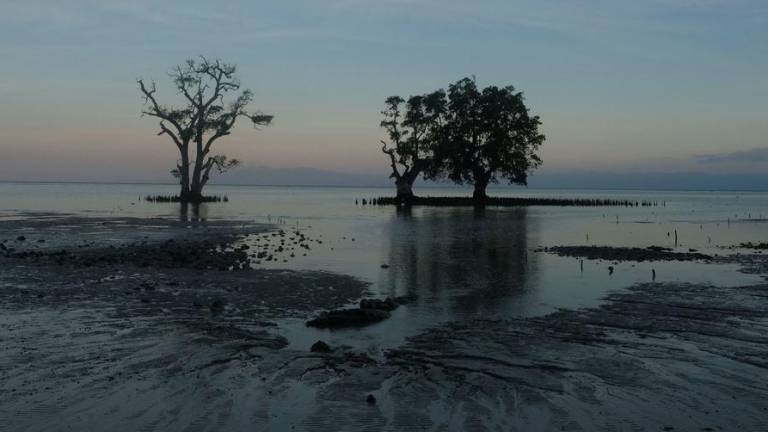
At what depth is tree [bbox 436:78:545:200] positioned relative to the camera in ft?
255

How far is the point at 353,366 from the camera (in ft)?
31.2

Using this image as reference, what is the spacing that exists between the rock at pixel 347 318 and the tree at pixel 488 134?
66.6 meters

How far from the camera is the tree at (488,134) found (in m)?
77.9

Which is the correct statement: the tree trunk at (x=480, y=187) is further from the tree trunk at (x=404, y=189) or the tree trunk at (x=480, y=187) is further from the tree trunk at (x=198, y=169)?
the tree trunk at (x=198, y=169)

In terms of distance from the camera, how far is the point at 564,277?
1980cm

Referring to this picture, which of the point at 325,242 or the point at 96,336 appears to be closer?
the point at 96,336

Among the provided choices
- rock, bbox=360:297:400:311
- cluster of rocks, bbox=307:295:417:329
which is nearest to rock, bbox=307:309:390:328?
cluster of rocks, bbox=307:295:417:329

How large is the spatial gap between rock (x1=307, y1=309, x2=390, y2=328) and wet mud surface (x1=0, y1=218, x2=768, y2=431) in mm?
831

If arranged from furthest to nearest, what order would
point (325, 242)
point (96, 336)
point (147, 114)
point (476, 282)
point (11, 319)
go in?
1. point (147, 114)
2. point (325, 242)
3. point (476, 282)
4. point (11, 319)
5. point (96, 336)

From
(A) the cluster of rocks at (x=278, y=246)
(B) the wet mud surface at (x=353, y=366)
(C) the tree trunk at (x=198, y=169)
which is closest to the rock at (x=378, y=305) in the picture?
(B) the wet mud surface at (x=353, y=366)

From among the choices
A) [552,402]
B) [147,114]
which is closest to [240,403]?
[552,402]

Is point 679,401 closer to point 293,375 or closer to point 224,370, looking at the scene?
point 293,375

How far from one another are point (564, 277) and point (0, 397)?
621 inches

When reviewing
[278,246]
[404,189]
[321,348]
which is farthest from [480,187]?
[321,348]
